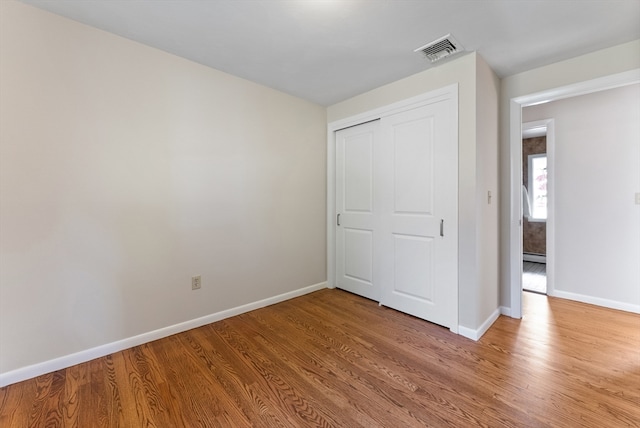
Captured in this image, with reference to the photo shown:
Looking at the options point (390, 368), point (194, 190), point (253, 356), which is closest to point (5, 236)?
point (194, 190)

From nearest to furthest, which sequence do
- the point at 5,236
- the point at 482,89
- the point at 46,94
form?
the point at 5,236 → the point at 46,94 → the point at 482,89

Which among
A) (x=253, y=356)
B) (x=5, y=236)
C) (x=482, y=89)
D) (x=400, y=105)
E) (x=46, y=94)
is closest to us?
(x=5, y=236)

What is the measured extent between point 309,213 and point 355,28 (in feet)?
6.56

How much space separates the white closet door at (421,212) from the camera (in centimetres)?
240

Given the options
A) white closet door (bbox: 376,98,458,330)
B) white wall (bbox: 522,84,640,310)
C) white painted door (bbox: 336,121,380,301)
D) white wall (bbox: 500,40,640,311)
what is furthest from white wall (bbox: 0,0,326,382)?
white wall (bbox: 522,84,640,310)

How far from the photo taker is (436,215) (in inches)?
98.4

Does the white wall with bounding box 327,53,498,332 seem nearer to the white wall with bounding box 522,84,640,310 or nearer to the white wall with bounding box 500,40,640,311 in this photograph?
the white wall with bounding box 500,40,640,311

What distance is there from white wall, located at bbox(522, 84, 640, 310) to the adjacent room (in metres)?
0.02

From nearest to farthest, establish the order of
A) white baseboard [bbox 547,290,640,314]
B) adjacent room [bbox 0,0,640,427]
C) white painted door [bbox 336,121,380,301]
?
adjacent room [bbox 0,0,640,427]
white baseboard [bbox 547,290,640,314]
white painted door [bbox 336,121,380,301]

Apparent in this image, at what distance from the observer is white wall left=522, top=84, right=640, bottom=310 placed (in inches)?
109

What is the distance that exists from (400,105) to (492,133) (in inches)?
35.3

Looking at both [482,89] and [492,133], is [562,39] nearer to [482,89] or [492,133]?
[482,89]

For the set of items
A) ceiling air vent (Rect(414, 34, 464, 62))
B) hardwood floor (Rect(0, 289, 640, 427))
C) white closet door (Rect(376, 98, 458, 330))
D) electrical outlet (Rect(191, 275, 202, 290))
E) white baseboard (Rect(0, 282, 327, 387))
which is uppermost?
ceiling air vent (Rect(414, 34, 464, 62))

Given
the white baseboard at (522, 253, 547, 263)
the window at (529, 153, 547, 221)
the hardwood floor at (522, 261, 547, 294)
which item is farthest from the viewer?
the window at (529, 153, 547, 221)
